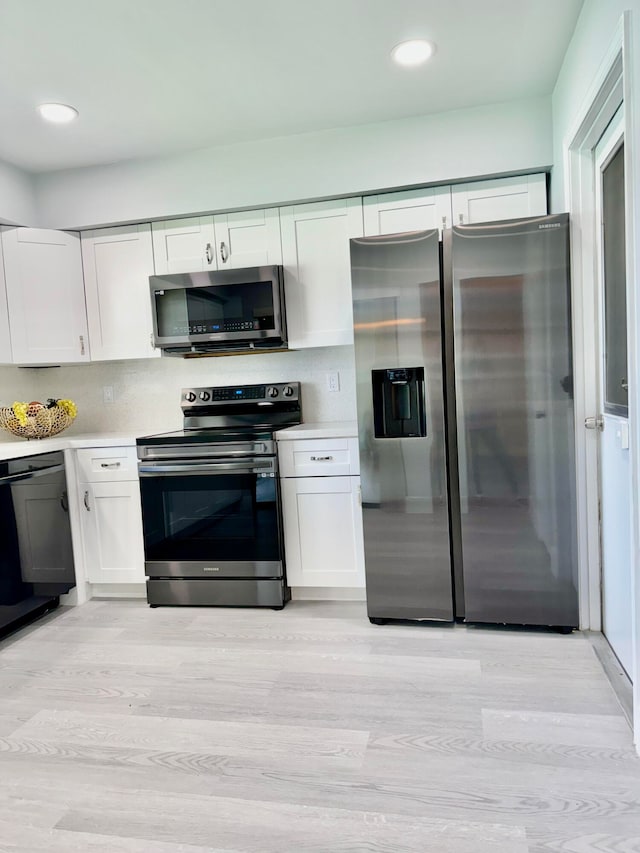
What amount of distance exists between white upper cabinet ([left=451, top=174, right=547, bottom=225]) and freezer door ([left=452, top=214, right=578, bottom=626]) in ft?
1.95

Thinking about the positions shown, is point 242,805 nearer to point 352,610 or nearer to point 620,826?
point 620,826

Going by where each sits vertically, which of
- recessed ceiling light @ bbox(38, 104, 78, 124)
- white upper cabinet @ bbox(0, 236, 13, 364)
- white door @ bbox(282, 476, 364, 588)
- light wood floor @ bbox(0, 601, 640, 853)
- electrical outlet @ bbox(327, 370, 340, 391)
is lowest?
light wood floor @ bbox(0, 601, 640, 853)

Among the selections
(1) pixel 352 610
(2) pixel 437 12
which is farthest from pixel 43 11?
(1) pixel 352 610

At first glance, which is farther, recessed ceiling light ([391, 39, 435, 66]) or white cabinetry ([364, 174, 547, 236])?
white cabinetry ([364, 174, 547, 236])

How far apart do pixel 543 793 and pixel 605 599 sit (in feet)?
3.62

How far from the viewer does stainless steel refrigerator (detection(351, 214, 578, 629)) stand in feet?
8.19

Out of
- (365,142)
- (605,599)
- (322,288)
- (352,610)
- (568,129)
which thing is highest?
(365,142)

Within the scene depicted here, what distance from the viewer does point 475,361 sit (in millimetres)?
2561

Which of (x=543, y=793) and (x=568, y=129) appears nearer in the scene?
(x=543, y=793)

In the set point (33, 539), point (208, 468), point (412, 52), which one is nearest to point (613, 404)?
point (412, 52)

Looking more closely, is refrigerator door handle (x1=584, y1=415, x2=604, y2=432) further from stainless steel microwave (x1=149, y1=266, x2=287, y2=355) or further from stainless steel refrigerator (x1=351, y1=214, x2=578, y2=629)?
stainless steel microwave (x1=149, y1=266, x2=287, y2=355)

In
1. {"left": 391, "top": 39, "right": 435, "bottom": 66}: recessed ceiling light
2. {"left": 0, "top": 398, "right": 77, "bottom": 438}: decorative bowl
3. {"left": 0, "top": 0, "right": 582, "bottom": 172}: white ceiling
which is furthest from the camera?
{"left": 0, "top": 398, "right": 77, "bottom": 438}: decorative bowl

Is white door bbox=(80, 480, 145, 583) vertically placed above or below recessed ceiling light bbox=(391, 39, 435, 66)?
below

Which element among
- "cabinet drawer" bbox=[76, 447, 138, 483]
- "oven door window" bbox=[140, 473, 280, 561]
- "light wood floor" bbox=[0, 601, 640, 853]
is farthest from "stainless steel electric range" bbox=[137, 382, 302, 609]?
"light wood floor" bbox=[0, 601, 640, 853]
